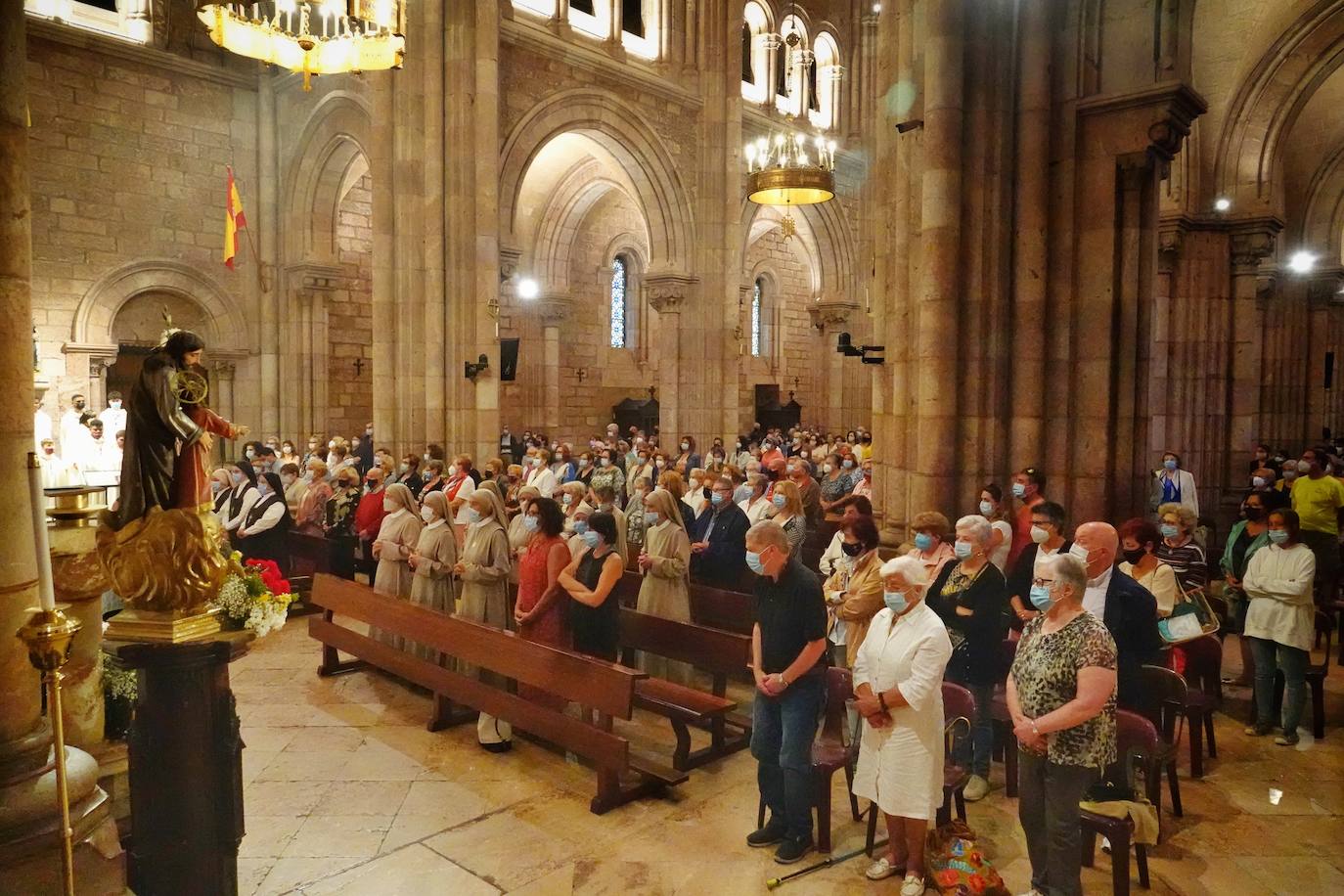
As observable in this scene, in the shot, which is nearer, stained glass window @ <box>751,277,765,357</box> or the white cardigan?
the white cardigan

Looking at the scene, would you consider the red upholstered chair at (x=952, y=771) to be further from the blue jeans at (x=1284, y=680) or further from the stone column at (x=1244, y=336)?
the stone column at (x=1244, y=336)

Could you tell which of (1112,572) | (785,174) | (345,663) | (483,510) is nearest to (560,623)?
(483,510)

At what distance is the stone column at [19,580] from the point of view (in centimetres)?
283

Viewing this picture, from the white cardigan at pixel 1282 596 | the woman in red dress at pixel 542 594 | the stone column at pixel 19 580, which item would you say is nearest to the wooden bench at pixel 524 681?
the woman in red dress at pixel 542 594

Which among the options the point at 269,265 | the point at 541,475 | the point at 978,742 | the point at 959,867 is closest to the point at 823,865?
the point at 959,867

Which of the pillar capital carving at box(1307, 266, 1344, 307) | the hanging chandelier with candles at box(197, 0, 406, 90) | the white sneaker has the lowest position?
the white sneaker

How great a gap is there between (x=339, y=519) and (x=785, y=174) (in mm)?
8193

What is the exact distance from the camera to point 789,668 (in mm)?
4395

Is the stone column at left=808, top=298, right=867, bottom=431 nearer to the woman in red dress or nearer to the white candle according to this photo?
the woman in red dress

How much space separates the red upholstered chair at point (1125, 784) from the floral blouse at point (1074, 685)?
1.24ft

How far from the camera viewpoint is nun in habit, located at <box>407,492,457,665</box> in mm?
7070

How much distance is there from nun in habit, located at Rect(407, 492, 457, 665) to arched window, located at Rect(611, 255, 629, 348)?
16900 millimetres

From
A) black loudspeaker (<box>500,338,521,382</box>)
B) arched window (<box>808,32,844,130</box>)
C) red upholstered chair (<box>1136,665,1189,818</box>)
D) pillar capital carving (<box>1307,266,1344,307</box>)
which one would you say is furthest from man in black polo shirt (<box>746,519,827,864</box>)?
arched window (<box>808,32,844,130</box>)

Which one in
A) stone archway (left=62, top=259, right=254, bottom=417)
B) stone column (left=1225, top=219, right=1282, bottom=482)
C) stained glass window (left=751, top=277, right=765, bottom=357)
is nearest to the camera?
stone column (left=1225, top=219, right=1282, bottom=482)
